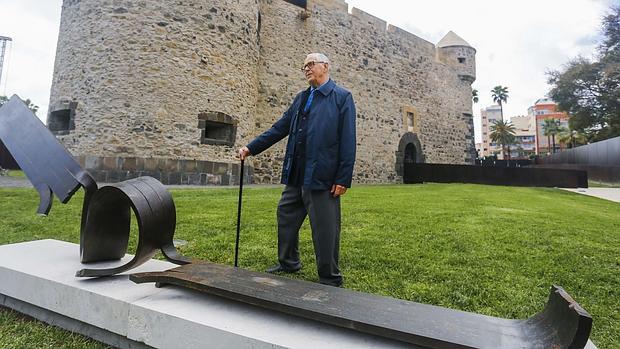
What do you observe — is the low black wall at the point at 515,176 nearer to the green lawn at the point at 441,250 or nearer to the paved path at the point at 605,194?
the paved path at the point at 605,194

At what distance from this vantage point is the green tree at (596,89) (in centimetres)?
2353

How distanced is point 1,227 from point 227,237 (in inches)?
110

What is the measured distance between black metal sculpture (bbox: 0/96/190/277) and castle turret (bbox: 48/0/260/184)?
263 inches

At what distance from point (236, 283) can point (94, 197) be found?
104 cm

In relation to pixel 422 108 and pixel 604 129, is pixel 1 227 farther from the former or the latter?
pixel 604 129

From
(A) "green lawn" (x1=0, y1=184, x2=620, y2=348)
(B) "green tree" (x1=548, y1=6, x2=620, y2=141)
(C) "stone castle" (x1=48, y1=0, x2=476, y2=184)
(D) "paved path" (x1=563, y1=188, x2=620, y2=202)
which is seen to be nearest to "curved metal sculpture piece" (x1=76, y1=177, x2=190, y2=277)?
(A) "green lawn" (x1=0, y1=184, x2=620, y2=348)

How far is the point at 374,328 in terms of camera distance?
52.7 inches

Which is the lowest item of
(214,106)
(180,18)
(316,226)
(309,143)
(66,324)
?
(66,324)

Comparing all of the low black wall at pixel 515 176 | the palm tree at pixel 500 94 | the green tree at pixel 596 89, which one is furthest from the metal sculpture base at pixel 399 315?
the palm tree at pixel 500 94

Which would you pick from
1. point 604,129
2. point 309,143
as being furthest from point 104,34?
point 604,129

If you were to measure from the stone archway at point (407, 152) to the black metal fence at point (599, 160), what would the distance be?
827 centimetres

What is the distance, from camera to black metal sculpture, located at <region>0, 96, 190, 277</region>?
1.96 m

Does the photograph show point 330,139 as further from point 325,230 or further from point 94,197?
point 94,197

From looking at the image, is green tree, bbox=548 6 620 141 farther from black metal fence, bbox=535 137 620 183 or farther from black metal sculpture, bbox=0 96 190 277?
black metal sculpture, bbox=0 96 190 277
